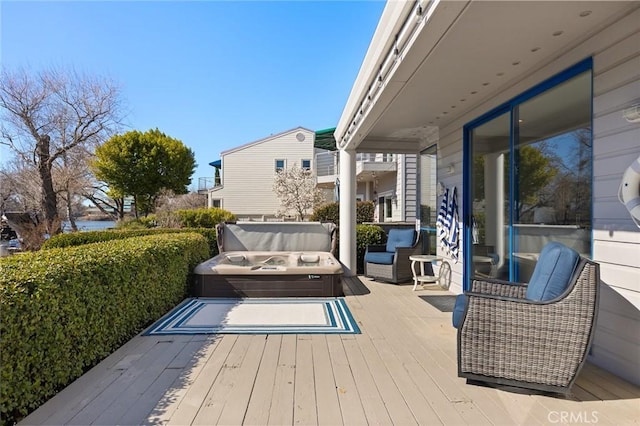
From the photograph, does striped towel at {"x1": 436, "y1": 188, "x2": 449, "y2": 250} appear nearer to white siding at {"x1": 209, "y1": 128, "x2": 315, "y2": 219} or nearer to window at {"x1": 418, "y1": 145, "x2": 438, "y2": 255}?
window at {"x1": 418, "y1": 145, "x2": 438, "y2": 255}

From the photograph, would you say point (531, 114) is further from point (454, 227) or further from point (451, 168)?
point (454, 227)

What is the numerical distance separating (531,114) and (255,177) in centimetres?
1651

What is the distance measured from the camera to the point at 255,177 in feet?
62.9

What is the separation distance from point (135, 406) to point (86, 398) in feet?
1.25

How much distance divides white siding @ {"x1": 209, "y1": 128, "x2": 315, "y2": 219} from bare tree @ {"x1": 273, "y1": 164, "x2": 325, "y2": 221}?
1823mm

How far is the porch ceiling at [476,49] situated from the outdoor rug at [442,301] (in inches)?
106

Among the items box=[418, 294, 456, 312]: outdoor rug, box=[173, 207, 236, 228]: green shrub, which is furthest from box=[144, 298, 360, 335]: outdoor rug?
box=[173, 207, 236, 228]: green shrub

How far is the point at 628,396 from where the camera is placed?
2285 mm

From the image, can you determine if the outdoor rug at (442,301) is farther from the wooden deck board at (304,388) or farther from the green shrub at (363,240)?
the green shrub at (363,240)

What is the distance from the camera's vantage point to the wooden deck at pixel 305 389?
203 centimetres

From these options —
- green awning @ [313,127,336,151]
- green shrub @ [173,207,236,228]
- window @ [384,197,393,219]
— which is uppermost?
green awning @ [313,127,336,151]

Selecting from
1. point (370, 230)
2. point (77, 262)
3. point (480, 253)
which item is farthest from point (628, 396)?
point (370, 230)

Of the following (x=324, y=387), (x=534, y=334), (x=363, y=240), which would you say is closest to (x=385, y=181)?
(x=363, y=240)

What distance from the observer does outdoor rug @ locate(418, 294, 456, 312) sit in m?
4.53
